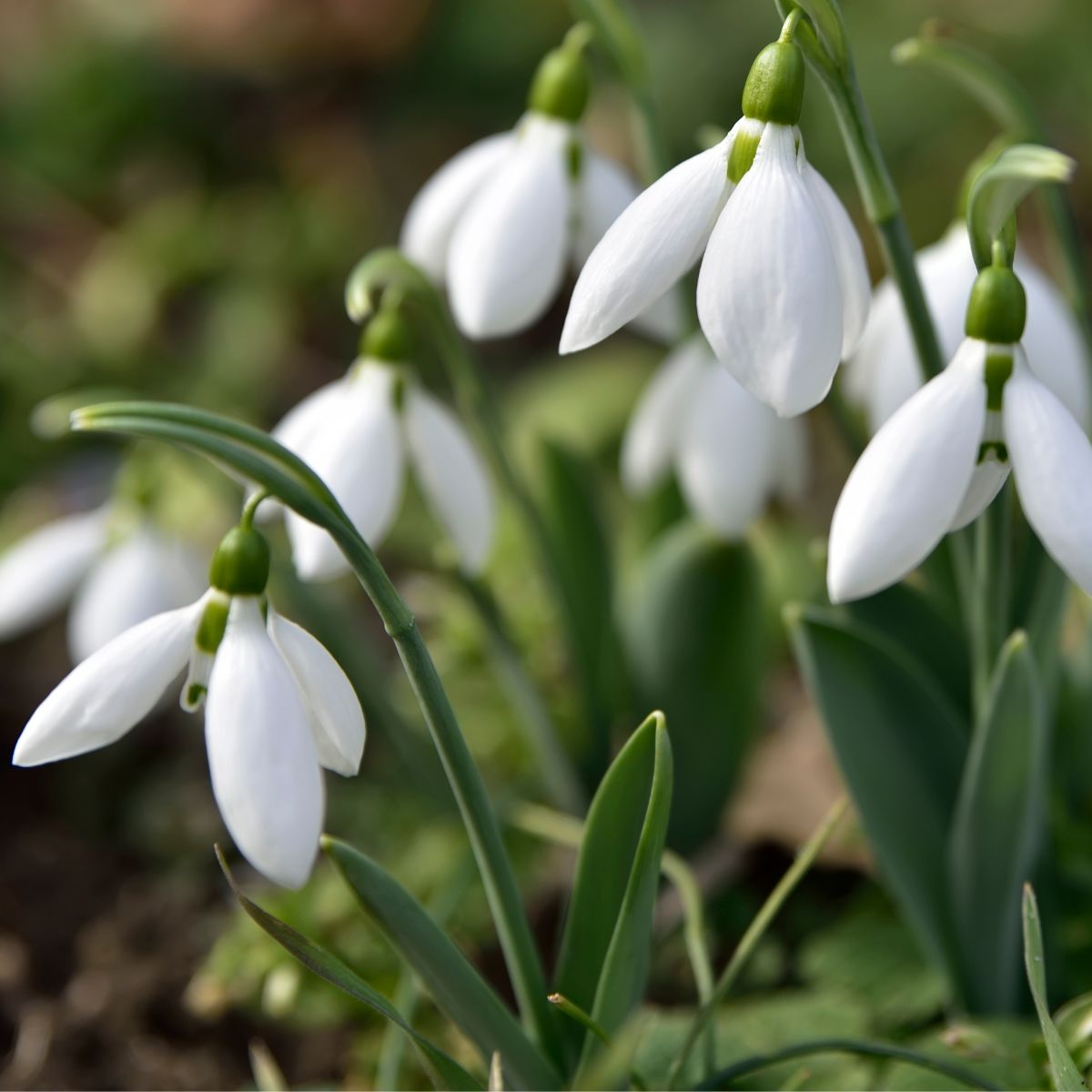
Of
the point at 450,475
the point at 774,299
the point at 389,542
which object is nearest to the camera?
the point at 774,299

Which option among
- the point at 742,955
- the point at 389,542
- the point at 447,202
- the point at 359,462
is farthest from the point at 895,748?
the point at 389,542

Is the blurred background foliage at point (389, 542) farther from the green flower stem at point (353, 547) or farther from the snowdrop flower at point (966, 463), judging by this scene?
the snowdrop flower at point (966, 463)

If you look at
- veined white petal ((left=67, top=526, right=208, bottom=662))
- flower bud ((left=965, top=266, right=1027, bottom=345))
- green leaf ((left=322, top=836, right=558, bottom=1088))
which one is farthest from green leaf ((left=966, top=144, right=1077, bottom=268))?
veined white petal ((left=67, top=526, right=208, bottom=662))

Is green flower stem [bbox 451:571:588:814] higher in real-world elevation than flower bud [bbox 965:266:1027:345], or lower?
lower

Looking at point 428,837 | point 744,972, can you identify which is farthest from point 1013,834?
point 428,837

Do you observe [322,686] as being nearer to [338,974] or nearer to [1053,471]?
[338,974]

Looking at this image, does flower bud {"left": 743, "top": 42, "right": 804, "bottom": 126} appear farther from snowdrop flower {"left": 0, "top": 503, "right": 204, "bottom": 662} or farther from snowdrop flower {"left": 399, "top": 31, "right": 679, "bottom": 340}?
snowdrop flower {"left": 0, "top": 503, "right": 204, "bottom": 662}

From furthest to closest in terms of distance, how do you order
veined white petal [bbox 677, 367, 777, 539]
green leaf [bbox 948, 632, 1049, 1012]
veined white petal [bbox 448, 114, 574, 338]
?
1. veined white petal [bbox 677, 367, 777, 539]
2. veined white petal [bbox 448, 114, 574, 338]
3. green leaf [bbox 948, 632, 1049, 1012]
